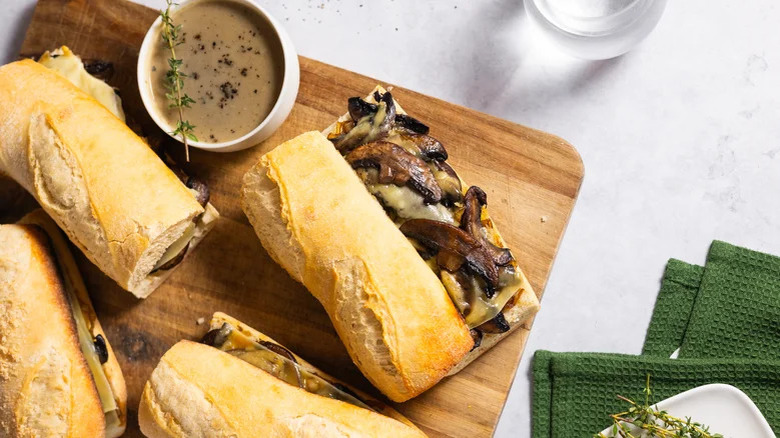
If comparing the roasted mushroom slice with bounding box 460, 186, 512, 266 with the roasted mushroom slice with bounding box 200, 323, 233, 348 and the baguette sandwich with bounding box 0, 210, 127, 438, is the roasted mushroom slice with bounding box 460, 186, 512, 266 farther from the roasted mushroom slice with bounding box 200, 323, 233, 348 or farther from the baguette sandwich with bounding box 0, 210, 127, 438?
the baguette sandwich with bounding box 0, 210, 127, 438

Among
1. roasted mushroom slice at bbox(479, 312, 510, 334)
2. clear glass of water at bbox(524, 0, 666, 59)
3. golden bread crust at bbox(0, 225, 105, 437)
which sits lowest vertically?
golden bread crust at bbox(0, 225, 105, 437)

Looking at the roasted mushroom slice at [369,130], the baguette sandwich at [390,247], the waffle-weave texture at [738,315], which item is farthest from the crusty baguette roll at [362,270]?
the waffle-weave texture at [738,315]

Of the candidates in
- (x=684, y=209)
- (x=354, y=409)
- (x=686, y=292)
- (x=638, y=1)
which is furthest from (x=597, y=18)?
(x=354, y=409)

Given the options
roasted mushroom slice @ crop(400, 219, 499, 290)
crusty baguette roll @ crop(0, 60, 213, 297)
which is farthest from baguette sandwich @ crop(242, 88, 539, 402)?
crusty baguette roll @ crop(0, 60, 213, 297)

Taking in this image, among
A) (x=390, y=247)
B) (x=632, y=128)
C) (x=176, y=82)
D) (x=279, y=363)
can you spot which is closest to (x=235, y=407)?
(x=279, y=363)

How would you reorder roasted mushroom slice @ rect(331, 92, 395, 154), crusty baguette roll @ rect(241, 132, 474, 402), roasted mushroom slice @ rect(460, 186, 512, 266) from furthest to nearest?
1. roasted mushroom slice @ rect(331, 92, 395, 154)
2. roasted mushroom slice @ rect(460, 186, 512, 266)
3. crusty baguette roll @ rect(241, 132, 474, 402)

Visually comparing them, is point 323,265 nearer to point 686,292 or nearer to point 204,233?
point 204,233
